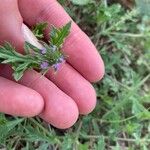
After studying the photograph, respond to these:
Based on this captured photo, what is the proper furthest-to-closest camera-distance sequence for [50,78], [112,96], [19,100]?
1. [112,96]
2. [50,78]
3. [19,100]

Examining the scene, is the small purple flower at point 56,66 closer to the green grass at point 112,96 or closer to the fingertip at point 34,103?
the fingertip at point 34,103

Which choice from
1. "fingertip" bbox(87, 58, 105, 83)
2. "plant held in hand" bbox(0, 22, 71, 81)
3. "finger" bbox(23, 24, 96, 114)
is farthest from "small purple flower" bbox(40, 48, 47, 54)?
"fingertip" bbox(87, 58, 105, 83)

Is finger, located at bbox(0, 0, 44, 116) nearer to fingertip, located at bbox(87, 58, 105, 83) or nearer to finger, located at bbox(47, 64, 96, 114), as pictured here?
finger, located at bbox(47, 64, 96, 114)

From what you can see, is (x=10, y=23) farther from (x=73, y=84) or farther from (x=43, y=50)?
(x=73, y=84)

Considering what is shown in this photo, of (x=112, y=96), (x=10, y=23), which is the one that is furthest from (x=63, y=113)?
(x=112, y=96)

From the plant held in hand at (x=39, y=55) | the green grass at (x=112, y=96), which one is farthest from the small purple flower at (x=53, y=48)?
the green grass at (x=112, y=96)
